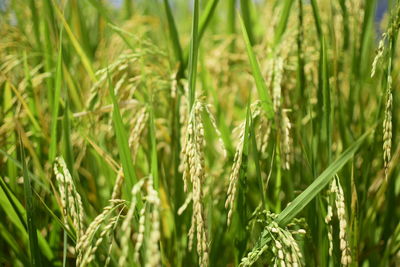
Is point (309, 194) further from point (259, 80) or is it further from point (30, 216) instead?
point (30, 216)

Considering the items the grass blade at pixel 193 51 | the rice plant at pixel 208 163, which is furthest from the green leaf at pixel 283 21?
the grass blade at pixel 193 51

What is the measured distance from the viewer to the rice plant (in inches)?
38.2

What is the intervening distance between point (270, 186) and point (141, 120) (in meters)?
0.52

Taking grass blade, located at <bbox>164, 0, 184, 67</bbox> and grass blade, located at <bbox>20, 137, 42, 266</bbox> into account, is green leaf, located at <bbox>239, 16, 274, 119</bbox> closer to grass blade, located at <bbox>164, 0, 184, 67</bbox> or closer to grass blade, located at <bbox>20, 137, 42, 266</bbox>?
grass blade, located at <bbox>164, 0, 184, 67</bbox>

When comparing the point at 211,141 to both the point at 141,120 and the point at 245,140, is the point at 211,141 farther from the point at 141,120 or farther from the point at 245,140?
the point at 245,140

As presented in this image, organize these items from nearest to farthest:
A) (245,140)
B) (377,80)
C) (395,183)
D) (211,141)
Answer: (245,140) < (395,183) < (211,141) < (377,80)

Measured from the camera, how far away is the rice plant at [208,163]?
3.18 feet

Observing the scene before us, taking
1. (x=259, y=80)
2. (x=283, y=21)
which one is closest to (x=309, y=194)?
(x=259, y=80)

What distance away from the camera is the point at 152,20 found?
2436 millimetres

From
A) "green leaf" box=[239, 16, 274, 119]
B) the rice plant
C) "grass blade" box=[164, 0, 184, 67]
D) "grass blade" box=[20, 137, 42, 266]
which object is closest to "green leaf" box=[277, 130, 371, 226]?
the rice plant

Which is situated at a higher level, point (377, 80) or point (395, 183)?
point (377, 80)

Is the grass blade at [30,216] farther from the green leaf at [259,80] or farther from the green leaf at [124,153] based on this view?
the green leaf at [259,80]

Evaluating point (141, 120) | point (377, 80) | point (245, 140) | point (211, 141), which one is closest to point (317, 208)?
point (245, 140)

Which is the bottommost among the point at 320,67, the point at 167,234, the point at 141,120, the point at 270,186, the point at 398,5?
the point at 167,234
